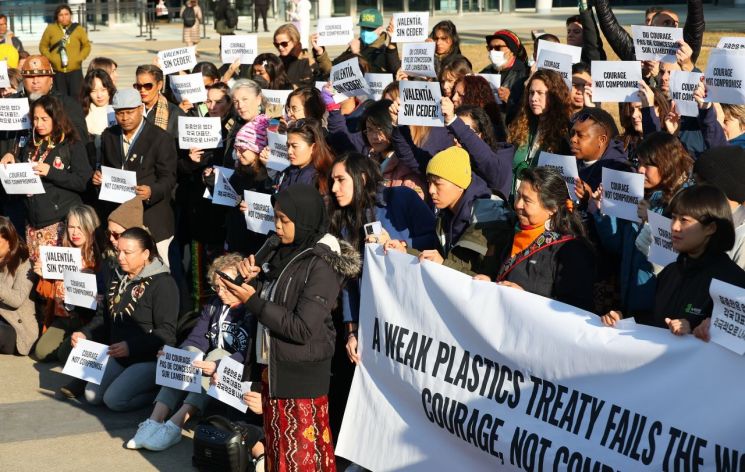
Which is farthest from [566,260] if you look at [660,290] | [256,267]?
[256,267]

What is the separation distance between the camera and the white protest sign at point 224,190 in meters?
8.53

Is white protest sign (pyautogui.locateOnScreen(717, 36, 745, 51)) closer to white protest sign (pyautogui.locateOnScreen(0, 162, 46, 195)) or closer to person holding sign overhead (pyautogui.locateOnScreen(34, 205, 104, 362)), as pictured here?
person holding sign overhead (pyautogui.locateOnScreen(34, 205, 104, 362))

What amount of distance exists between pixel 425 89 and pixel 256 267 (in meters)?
1.89

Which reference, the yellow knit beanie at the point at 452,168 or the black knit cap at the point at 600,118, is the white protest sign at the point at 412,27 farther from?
the yellow knit beanie at the point at 452,168

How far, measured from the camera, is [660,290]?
5.16m

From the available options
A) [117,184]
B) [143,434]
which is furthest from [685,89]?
[117,184]

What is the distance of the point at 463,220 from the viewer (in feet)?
21.0

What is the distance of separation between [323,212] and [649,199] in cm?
166

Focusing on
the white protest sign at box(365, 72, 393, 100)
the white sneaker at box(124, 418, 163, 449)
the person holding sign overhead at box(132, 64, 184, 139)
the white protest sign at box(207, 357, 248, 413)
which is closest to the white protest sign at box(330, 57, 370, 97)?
the white protest sign at box(365, 72, 393, 100)

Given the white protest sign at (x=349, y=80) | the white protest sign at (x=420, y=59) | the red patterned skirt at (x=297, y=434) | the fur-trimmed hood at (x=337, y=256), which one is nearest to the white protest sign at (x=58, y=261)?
the white protest sign at (x=349, y=80)

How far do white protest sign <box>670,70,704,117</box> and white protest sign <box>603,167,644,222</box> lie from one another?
43.0 inches

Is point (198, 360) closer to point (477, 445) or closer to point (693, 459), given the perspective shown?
point (477, 445)

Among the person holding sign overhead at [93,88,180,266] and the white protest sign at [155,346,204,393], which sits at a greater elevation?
the person holding sign overhead at [93,88,180,266]

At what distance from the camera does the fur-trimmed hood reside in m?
Result: 5.74
